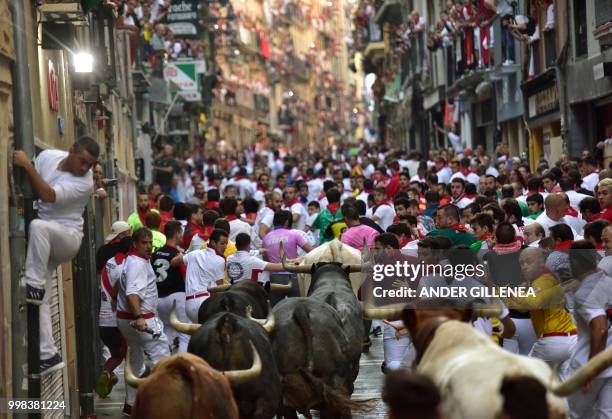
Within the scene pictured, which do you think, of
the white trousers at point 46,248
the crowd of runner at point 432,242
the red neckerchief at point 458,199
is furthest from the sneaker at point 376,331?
the white trousers at point 46,248

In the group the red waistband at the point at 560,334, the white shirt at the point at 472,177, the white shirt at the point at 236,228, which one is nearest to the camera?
the red waistband at the point at 560,334

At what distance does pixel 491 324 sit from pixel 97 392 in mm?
4533

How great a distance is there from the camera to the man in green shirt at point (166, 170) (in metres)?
37.5

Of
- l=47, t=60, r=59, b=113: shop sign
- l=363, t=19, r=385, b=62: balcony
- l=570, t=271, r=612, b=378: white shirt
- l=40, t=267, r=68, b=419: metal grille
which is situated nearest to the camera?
l=570, t=271, r=612, b=378: white shirt

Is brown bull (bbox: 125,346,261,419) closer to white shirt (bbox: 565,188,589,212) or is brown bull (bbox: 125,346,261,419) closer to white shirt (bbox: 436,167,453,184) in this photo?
white shirt (bbox: 565,188,589,212)

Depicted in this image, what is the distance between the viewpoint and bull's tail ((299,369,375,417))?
1053cm

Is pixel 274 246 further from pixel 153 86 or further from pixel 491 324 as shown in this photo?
pixel 153 86

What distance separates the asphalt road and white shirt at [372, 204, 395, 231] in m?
3.84

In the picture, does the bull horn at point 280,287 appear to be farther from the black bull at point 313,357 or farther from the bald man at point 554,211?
the bald man at point 554,211

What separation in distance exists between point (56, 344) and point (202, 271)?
93.2 inches

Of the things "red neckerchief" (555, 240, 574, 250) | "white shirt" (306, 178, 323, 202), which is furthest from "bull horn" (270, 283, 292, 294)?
"white shirt" (306, 178, 323, 202)

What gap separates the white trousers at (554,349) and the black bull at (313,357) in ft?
4.36

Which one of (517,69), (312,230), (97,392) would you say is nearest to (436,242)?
(97,392)

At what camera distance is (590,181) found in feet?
63.5
